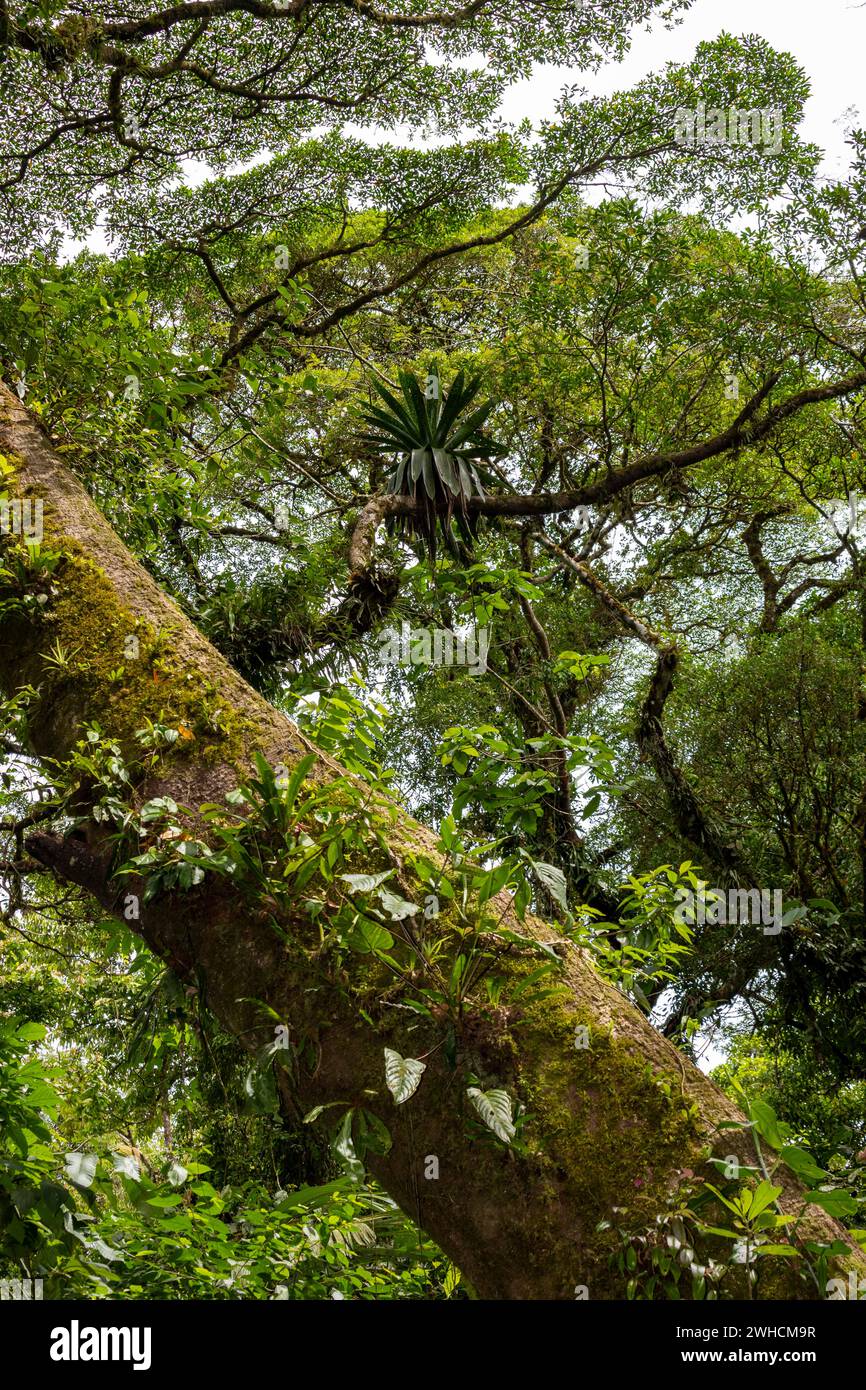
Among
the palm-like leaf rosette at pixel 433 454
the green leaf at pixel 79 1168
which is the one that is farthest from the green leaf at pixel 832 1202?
the palm-like leaf rosette at pixel 433 454

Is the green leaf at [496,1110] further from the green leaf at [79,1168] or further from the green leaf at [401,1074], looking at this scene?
the green leaf at [79,1168]

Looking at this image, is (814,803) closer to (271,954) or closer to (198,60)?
(271,954)

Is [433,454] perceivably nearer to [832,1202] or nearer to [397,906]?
[397,906]

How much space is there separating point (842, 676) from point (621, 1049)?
5.56 m

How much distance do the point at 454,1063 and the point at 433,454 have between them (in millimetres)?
4637

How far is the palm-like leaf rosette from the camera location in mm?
5727

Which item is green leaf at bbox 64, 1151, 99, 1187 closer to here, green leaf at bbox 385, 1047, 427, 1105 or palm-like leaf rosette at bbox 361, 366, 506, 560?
green leaf at bbox 385, 1047, 427, 1105

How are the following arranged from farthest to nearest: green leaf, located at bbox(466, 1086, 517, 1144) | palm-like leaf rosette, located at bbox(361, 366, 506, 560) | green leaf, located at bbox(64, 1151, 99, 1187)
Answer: palm-like leaf rosette, located at bbox(361, 366, 506, 560), green leaf, located at bbox(64, 1151, 99, 1187), green leaf, located at bbox(466, 1086, 517, 1144)

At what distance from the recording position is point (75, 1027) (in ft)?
23.4

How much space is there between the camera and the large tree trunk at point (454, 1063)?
151 centimetres

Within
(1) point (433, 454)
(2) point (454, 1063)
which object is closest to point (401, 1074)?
(2) point (454, 1063)

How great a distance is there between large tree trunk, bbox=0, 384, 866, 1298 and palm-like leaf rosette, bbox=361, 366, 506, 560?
148 inches

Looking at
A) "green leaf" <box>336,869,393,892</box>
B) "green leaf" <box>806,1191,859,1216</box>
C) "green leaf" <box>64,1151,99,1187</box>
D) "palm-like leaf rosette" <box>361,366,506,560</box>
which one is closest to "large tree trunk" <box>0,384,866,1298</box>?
"green leaf" <box>806,1191,859,1216</box>
